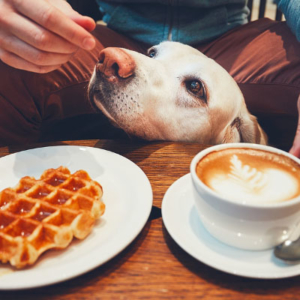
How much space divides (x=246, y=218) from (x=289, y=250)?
0.12 metres

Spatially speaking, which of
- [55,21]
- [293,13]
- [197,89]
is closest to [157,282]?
[55,21]

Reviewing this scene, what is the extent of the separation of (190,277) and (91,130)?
1.47 metres

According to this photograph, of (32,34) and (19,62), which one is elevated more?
(32,34)

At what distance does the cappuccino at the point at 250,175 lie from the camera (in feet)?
2.26

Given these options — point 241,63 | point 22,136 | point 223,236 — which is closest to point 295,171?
point 223,236

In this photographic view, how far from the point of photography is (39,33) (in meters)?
0.96

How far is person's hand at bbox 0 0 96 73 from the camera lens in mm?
930

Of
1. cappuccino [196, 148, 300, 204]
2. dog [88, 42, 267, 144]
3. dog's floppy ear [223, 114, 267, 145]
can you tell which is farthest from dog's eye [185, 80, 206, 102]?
cappuccino [196, 148, 300, 204]

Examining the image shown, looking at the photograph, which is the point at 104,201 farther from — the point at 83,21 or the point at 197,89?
the point at 197,89

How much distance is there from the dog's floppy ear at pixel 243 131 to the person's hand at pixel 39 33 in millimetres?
887

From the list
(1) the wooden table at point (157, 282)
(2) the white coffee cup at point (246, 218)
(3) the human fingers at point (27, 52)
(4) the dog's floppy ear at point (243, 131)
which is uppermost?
(3) the human fingers at point (27, 52)

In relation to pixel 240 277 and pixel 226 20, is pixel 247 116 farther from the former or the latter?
pixel 240 277

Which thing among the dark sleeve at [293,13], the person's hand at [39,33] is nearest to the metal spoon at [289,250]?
the person's hand at [39,33]

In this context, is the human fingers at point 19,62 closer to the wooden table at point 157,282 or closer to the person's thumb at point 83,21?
the person's thumb at point 83,21
